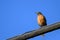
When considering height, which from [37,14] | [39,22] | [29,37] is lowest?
[29,37]

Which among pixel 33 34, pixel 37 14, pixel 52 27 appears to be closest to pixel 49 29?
pixel 52 27

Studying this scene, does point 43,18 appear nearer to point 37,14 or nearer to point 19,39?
point 37,14

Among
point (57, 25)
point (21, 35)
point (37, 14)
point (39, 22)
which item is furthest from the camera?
point (37, 14)

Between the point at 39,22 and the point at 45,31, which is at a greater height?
the point at 39,22

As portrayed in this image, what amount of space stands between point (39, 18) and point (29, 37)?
19.5ft

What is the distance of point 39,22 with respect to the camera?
955cm

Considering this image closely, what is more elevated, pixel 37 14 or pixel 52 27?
pixel 37 14

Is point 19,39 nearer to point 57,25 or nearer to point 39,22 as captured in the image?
point 57,25

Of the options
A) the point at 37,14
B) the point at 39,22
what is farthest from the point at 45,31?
the point at 37,14

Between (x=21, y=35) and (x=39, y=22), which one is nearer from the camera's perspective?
(x=21, y=35)

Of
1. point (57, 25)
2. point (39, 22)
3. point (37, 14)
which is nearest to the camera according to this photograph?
point (57, 25)

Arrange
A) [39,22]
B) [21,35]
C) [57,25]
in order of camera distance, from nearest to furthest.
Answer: [57,25] → [21,35] → [39,22]

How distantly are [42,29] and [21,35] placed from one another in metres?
0.41

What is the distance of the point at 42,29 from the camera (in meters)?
3.75
